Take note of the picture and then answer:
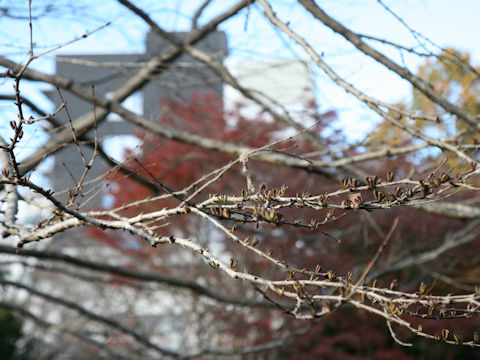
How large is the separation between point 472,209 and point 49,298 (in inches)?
129

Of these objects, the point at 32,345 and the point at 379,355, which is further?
the point at 32,345

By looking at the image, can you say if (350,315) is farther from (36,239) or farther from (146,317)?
(36,239)

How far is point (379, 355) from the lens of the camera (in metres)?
6.38

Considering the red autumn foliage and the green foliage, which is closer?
the red autumn foliage

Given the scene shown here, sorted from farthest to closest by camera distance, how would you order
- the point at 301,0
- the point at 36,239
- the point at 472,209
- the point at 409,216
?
1. the point at 409,216
2. the point at 472,209
3. the point at 301,0
4. the point at 36,239

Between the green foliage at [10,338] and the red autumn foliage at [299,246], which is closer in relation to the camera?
the red autumn foliage at [299,246]

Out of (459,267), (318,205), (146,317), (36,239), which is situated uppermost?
(146,317)

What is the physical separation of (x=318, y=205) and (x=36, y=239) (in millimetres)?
1063

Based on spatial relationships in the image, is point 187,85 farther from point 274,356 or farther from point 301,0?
point 274,356

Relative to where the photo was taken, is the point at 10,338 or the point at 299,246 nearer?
the point at 299,246

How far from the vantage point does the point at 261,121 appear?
821 cm

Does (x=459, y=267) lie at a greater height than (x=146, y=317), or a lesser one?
lesser

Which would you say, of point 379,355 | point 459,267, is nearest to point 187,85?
point 379,355

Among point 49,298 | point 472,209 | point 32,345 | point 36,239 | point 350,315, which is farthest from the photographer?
point 32,345
